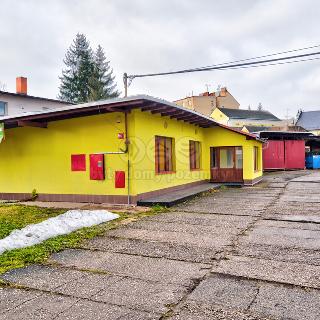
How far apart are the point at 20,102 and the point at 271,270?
22.4 m

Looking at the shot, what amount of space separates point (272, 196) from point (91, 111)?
713 centimetres

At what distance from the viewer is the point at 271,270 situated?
4242mm

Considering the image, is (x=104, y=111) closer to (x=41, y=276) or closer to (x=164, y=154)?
(x=164, y=154)

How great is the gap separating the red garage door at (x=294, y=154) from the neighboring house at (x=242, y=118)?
1985 cm

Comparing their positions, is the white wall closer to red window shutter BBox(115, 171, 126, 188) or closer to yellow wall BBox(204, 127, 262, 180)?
yellow wall BBox(204, 127, 262, 180)

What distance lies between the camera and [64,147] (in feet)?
36.5

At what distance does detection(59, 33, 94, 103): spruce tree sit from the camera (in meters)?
A: 45.4

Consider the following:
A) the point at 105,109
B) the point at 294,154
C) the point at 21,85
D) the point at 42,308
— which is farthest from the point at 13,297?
the point at 294,154

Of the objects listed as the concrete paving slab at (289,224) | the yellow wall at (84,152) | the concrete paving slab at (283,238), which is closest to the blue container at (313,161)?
the yellow wall at (84,152)

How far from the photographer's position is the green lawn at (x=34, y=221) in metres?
4.82

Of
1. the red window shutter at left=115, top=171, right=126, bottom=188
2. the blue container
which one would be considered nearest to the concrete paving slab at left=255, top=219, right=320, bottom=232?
the red window shutter at left=115, top=171, right=126, bottom=188

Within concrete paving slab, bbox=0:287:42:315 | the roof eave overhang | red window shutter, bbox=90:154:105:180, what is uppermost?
the roof eave overhang

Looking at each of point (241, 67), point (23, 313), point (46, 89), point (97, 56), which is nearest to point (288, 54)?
point (241, 67)

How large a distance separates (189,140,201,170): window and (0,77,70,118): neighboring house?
13.3 metres
